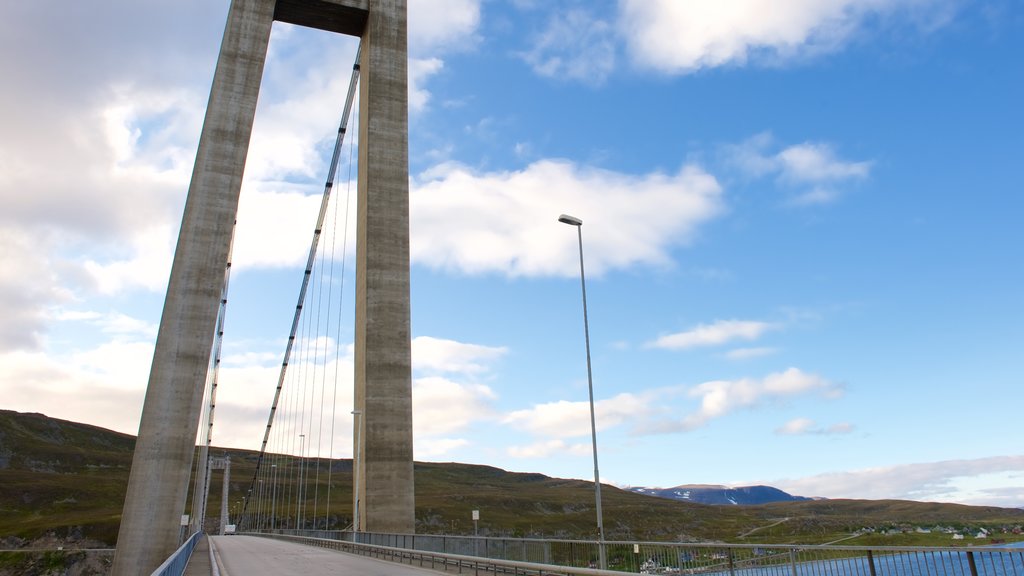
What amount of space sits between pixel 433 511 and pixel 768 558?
435 feet

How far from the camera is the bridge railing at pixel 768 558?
325 inches

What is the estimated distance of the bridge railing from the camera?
8.27 meters

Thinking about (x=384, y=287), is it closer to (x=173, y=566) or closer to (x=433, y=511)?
(x=173, y=566)

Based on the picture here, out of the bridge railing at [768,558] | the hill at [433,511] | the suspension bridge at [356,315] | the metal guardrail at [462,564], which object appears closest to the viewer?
the bridge railing at [768,558]

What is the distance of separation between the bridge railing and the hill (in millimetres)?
82901

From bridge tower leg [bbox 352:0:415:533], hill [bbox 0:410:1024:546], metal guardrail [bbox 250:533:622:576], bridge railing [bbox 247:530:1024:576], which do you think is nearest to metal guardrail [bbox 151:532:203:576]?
metal guardrail [bbox 250:533:622:576]

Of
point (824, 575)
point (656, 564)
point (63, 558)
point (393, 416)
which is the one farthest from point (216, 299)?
point (63, 558)

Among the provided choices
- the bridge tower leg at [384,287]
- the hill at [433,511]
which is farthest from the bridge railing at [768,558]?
the hill at [433,511]

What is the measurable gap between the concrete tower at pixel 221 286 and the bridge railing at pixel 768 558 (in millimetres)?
15832

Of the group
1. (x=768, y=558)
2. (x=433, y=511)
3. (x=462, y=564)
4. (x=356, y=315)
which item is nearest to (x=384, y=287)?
(x=356, y=315)

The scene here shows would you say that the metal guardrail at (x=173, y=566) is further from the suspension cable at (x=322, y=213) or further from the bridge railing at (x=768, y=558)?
the suspension cable at (x=322, y=213)

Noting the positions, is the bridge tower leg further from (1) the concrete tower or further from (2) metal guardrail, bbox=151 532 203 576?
(2) metal guardrail, bbox=151 532 203 576

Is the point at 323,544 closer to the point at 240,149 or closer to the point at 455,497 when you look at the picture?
the point at 240,149

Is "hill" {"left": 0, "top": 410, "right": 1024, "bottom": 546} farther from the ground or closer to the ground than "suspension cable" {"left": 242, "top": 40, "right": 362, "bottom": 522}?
closer to the ground
